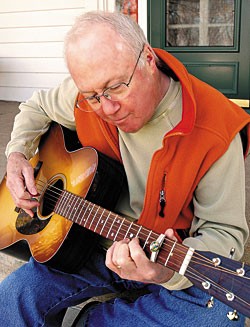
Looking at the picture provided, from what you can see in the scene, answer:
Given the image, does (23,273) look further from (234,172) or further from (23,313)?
(234,172)

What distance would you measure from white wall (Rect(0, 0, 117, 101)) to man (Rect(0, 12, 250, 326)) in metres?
3.45

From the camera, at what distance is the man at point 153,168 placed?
136 centimetres

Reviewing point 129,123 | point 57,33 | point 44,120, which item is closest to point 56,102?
point 44,120

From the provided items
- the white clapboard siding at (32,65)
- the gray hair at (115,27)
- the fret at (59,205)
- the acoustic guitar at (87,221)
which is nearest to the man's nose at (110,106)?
the gray hair at (115,27)

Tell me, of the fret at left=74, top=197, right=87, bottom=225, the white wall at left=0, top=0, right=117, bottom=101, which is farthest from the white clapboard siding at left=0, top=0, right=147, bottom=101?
the fret at left=74, top=197, right=87, bottom=225

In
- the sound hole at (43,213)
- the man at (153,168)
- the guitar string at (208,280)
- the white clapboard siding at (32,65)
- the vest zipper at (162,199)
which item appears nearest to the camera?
the guitar string at (208,280)

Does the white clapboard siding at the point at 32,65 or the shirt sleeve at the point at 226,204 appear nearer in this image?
the shirt sleeve at the point at 226,204

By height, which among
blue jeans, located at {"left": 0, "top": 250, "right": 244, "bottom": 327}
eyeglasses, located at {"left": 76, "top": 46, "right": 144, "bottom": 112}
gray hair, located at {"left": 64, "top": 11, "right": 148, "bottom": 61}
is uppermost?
gray hair, located at {"left": 64, "top": 11, "right": 148, "bottom": 61}

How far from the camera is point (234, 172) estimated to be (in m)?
1.41

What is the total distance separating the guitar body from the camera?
1.62 m

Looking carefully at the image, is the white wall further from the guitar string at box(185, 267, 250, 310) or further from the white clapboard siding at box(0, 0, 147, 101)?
the guitar string at box(185, 267, 250, 310)

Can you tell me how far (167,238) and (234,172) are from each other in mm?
323

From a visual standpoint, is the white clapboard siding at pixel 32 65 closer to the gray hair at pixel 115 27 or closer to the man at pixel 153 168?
the man at pixel 153 168

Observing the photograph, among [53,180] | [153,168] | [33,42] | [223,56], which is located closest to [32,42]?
[33,42]
